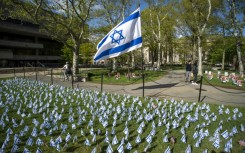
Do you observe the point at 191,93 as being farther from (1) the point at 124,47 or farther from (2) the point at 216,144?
(2) the point at 216,144

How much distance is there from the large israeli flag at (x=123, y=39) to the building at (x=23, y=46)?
33797mm

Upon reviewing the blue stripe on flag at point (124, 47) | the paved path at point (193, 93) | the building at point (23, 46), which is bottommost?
the paved path at point (193, 93)

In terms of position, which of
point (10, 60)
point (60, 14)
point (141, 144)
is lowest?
point (141, 144)

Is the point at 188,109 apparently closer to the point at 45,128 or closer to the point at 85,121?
the point at 85,121

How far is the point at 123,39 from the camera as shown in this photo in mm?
11375

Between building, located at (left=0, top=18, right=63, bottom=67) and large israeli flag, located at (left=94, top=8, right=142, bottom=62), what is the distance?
1331 inches

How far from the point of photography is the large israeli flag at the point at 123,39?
11391 millimetres

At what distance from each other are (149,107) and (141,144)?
3.55 metres

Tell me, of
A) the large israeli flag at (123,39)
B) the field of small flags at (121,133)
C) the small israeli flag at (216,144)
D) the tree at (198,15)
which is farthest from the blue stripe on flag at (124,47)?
the tree at (198,15)

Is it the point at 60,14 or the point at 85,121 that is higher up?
the point at 60,14

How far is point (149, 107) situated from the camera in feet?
27.9

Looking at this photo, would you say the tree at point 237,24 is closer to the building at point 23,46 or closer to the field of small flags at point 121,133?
the field of small flags at point 121,133

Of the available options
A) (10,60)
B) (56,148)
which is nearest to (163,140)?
(56,148)

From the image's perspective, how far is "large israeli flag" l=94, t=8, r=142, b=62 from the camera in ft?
37.4
